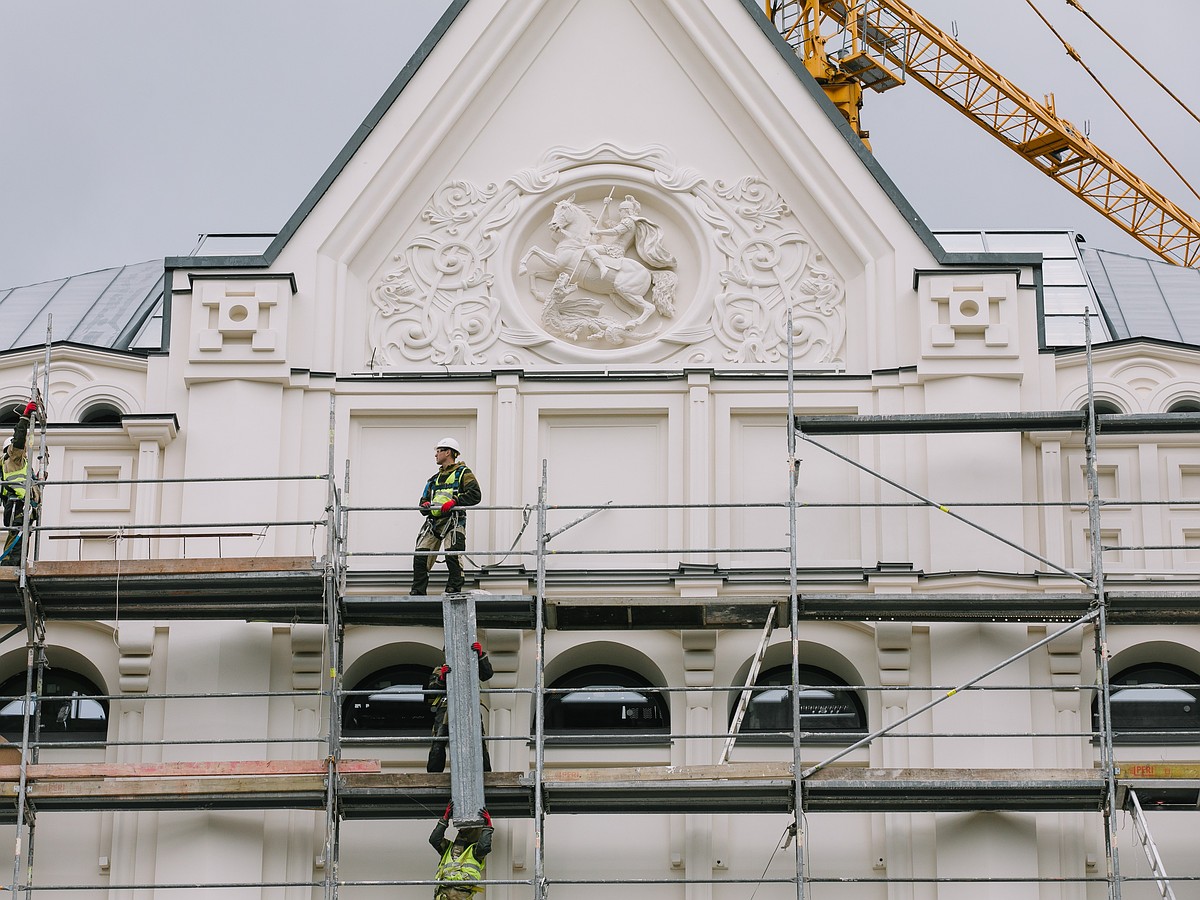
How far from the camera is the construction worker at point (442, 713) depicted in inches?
888

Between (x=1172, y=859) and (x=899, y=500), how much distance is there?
14.1 feet

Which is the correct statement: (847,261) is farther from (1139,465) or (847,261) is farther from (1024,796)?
(1024,796)

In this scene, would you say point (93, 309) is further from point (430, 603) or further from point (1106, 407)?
point (1106, 407)

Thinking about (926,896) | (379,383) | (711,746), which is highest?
(379,383)

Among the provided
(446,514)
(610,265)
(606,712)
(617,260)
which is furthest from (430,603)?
(617,260)

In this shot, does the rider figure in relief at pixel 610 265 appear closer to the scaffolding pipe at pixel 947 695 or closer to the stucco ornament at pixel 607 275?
the stucco ornament at pixel 607 275

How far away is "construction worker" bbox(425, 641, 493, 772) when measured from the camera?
888 inches

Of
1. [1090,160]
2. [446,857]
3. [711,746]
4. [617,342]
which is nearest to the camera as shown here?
[446,857]

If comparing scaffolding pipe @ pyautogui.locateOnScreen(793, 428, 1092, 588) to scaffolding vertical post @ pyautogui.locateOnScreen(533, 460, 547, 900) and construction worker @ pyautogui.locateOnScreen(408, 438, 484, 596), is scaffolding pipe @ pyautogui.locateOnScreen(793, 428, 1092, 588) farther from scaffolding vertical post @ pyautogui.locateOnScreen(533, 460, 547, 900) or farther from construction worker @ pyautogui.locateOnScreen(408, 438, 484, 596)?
construction worker @ pyautogui.locateOnScreen(408, 438, 484, 596)

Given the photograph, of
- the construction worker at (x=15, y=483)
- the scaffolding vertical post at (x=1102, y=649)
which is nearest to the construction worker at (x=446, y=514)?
the construction worker at (x=15, y=483)

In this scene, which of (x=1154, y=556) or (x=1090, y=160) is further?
(x=1090, y=160)

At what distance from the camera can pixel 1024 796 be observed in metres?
22.3

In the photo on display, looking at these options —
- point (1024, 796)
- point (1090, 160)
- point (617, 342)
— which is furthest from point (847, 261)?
point (1090, 160)

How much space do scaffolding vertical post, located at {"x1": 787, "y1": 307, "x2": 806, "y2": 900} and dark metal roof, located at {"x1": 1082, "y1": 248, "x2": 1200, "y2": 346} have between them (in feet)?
17.1
